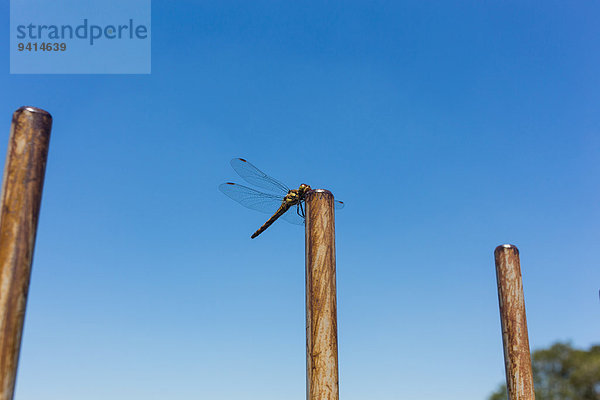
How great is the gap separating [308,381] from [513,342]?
2.37 meters

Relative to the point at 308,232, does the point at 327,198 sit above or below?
above

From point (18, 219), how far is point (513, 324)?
176 inches

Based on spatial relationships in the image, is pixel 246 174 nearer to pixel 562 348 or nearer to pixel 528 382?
pixel 528 382

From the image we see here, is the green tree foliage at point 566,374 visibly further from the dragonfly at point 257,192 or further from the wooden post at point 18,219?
the wooden post at point 18,219

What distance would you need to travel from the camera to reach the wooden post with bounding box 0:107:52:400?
3.09m

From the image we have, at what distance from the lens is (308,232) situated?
4488 millimetres

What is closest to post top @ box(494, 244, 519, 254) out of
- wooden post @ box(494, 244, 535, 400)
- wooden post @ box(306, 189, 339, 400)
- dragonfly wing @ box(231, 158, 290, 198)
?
wooden post @ box(494, 244, 535, 400)

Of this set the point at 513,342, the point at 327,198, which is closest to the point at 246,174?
the point at 327,198

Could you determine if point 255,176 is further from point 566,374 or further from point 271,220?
point 566,374

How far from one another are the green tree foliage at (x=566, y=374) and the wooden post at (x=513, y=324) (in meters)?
28.0

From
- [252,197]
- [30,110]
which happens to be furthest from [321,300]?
[252,197]

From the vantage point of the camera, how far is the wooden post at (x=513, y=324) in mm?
5250

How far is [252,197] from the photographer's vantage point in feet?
26.7

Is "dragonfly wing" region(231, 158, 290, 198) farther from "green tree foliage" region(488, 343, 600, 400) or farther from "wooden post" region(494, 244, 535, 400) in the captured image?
"green tree foliage" region(488, 343, 600, 400)
